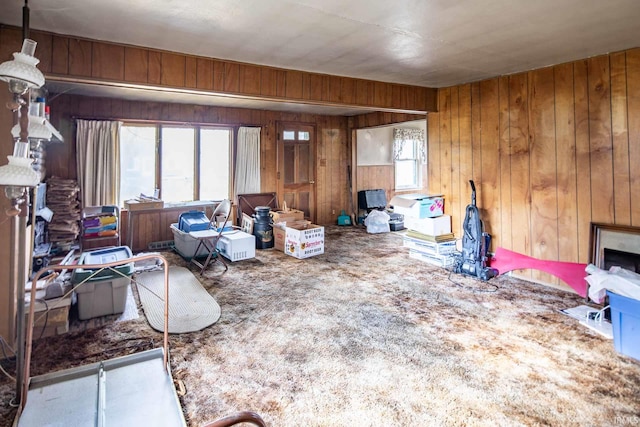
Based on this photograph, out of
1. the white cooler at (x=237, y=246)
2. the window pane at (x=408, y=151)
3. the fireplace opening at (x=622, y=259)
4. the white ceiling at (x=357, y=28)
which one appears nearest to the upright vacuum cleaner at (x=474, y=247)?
the fireplace opening at (x=622, y=259)

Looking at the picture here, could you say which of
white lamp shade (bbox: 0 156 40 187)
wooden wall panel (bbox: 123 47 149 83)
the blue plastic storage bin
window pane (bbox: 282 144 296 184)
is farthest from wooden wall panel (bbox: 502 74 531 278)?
white lamp shade (bbox: 0 156 40 187)

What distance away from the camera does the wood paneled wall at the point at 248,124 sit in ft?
16.9

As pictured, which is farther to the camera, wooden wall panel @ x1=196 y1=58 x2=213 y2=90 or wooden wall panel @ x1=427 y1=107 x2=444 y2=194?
wooden wall panel @ x1=427 y1=107 x2=444 y2=194

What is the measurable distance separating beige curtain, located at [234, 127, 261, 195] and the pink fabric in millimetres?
4326

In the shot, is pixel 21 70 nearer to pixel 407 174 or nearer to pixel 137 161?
pixel 137 161

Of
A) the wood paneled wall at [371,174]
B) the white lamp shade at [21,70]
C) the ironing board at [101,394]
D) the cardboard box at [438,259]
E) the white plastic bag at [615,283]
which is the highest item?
the wood paneled wall at [371,174]

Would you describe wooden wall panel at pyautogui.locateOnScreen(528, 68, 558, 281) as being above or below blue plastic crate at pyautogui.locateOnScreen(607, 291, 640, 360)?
above

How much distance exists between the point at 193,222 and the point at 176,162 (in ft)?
5.70

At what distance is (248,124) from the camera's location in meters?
6.67

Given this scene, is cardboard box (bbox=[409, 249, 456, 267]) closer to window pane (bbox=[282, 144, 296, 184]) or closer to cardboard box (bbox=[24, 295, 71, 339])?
window pane (bbox=[282, 144, 296, 184])

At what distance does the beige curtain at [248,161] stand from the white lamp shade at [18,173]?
485cm

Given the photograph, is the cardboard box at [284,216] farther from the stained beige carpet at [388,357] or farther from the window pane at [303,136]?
the stained beige carpet at [388,357]

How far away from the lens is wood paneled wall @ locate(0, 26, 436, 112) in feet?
8.79

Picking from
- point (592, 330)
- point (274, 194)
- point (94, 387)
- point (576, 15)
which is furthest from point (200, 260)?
point (576, 15)
